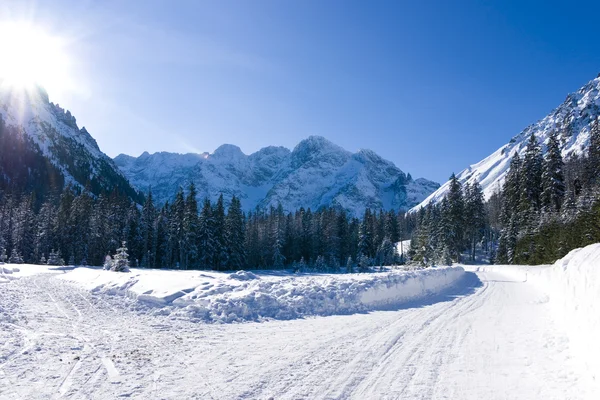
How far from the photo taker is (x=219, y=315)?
11586 millimetres

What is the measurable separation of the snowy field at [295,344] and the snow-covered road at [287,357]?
36 millimetres

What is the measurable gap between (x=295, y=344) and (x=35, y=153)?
7392 inches

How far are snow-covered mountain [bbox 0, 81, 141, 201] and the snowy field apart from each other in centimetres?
13938

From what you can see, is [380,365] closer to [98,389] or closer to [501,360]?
[501,360]

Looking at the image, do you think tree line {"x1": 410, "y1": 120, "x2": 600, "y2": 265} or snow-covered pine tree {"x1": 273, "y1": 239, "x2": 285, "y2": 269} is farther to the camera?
snow-covered pine tree {"x1": 273, "y1": 239, "x2": 285, "y2": 269}

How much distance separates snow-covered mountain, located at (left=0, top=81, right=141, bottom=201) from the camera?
458 feet

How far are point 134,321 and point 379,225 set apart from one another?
8345cm

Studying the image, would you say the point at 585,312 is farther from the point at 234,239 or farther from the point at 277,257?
the point at 277,257

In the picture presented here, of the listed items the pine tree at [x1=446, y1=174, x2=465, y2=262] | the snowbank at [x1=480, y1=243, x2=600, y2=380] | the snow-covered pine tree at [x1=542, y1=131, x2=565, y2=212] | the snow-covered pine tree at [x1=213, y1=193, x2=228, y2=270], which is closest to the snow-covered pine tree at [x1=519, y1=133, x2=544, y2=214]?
the snow-covered pine tree at [x1=542, y1=131, x2=565, y2=212]

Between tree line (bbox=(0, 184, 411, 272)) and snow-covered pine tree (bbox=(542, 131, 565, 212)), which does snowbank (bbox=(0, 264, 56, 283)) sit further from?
snow-covered pine tree (bbox=(542, 131, 565, 212))

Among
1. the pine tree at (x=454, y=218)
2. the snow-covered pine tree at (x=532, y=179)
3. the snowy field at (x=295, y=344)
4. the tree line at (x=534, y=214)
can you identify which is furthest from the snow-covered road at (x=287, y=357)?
the pine tree at (x=454, y=218)

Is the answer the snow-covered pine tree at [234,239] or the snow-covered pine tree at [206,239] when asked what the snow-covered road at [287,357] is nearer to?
the snow-covered pine tree at [206,239]

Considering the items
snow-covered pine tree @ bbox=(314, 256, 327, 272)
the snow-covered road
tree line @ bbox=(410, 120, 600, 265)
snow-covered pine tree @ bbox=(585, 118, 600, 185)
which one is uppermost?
snow-covered pine tree @ bbox=(585, 118, 600, 185)

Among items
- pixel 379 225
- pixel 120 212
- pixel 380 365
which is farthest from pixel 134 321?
pixel 379 225
